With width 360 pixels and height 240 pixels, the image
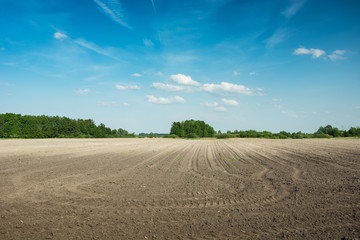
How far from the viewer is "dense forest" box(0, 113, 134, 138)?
78.2 metres

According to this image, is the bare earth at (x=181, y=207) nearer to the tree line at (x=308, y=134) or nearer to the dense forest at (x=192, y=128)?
the tree line at (x=308, y=134)

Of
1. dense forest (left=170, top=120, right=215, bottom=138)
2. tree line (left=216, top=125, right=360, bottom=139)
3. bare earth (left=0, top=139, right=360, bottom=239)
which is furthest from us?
dense forest (left=170, top=120, right=215, bottom=138)

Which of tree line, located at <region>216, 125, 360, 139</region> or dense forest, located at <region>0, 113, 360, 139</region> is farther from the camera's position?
tree line, located at <region>216, 125, 360, 139</region>

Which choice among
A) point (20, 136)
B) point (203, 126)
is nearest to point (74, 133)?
point (20, 136)

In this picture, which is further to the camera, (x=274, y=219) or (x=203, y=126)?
(x=203, y=126)

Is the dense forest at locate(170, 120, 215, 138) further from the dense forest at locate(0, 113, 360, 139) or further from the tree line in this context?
the tree line

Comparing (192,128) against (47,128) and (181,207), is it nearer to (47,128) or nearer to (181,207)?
(47,128)

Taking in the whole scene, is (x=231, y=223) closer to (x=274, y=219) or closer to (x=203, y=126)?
(x=274, y=219)

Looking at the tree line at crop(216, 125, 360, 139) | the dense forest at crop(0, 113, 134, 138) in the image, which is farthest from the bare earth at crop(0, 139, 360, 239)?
the tree line at crop(216, 125, 360, 139)

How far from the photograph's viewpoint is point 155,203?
7484 millimetres

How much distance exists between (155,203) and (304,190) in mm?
5796

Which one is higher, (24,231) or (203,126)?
(203,126)

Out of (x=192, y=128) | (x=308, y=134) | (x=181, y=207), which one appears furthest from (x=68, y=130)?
(x=308, y=134)

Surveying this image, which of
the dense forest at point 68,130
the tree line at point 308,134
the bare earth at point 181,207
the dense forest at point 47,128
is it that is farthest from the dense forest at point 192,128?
the bare earth at point 181,207
